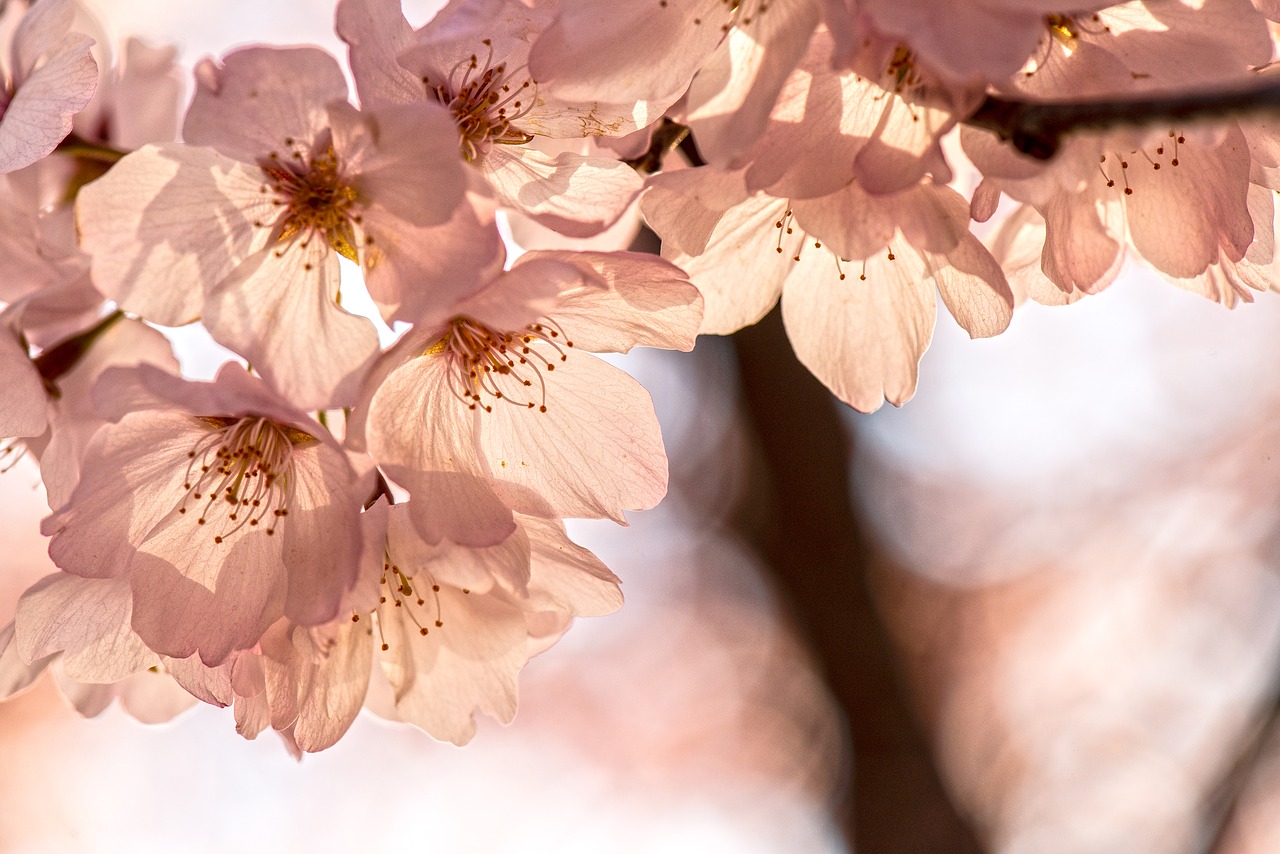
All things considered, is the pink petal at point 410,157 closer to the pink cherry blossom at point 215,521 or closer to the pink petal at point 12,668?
the pink cherry blossom at point 215,521

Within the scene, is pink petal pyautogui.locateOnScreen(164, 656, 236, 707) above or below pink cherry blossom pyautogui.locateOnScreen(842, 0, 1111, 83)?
below

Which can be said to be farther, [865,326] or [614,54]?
[865,326]

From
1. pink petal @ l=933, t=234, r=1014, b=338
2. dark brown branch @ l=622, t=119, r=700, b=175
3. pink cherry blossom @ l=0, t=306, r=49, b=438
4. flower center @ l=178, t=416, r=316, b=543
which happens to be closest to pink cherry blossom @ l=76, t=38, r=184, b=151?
pink cherry blossom @ l=0, t=306, r=49, b=438

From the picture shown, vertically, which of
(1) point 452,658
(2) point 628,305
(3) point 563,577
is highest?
(2) point 628,305

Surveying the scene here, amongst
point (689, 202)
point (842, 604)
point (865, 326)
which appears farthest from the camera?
point (842, 604)

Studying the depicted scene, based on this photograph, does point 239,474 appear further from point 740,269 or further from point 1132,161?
point 1132,161

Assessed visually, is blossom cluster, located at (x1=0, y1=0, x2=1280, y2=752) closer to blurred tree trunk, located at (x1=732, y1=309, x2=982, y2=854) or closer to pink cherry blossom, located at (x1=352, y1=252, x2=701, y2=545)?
pink cherry blossom, located at (x1=352, y1=252, x2=701, y2=545)

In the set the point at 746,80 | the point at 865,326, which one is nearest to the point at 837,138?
the point at 746,80
